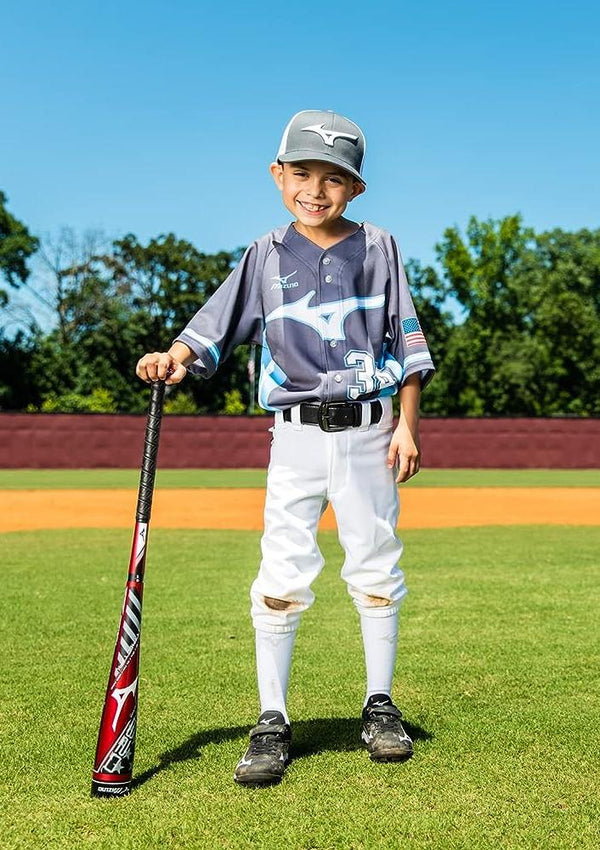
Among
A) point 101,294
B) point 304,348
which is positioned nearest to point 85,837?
point 304,348

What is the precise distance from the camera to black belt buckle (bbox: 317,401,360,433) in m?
3.44

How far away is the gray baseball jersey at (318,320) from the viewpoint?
349 cm

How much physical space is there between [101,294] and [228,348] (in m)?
63.1

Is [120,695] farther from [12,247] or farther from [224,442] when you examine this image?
[12,247]

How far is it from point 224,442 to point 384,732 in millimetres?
28370

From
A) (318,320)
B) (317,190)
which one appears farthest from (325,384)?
(317,190)

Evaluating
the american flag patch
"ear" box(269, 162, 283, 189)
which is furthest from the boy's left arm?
"ear" box(269, 162, 283, 189)

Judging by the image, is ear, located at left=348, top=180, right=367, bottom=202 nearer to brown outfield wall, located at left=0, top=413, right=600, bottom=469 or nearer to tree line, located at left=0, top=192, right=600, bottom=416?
brown outfield wall, located at left=0, top=413, right=600, bottom=469

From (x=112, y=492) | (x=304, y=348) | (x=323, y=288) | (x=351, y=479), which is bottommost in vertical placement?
(x=112, y=492)

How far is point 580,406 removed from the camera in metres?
54.7

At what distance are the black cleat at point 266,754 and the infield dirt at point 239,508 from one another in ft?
Result: 31.9

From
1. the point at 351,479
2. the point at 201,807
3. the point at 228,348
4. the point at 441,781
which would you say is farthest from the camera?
the point at 228,348

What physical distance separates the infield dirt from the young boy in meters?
9.67

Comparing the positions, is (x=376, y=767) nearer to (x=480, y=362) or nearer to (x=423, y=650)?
(x=423, y=650)
